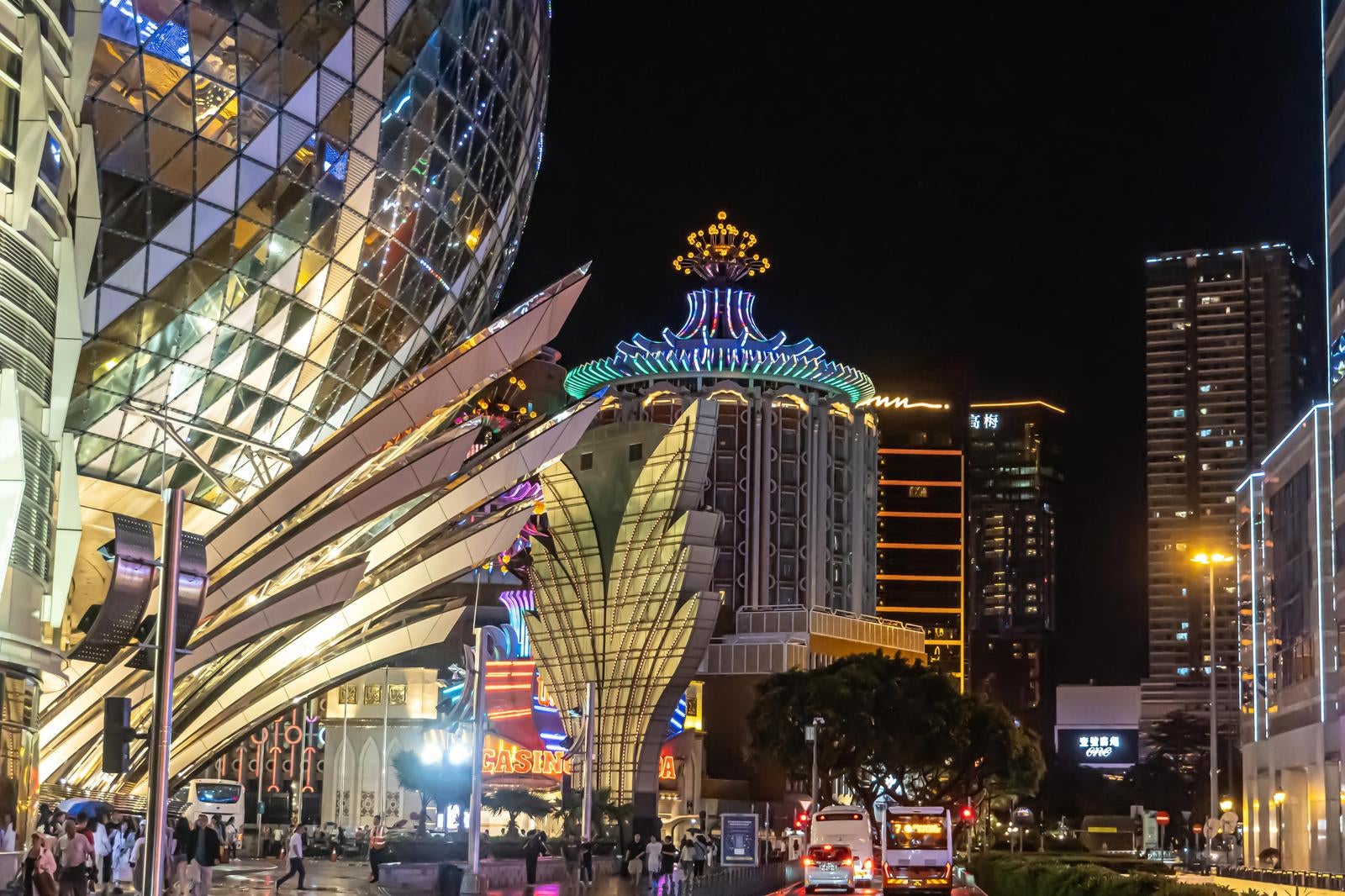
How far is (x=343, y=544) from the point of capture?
141 feet

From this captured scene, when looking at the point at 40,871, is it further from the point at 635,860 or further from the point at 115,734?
the point at 635,860

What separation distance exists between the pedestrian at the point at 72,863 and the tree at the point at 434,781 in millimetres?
22609

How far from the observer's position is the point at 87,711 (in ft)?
138

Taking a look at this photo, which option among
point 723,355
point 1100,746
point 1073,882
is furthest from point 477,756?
point 1100,746

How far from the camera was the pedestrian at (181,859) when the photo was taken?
93.8ft

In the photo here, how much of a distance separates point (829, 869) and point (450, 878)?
613 inches

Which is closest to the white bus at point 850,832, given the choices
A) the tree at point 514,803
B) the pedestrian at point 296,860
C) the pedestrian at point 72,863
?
the tree at point 514,803

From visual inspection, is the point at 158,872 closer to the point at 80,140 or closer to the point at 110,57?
the point at 80,140

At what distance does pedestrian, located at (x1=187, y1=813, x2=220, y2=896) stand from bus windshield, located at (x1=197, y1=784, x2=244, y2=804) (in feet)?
130

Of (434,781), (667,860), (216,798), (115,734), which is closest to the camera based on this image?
(115,734)

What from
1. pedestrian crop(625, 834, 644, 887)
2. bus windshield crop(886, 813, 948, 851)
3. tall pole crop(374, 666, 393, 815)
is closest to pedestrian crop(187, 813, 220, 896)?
bus windshield crop(886, 813, 948, 851)

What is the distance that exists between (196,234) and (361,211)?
503 centimetres

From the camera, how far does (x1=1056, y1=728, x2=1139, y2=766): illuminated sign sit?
160250 mm

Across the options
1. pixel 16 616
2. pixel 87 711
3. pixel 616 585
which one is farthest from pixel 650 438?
pixel 16 616
